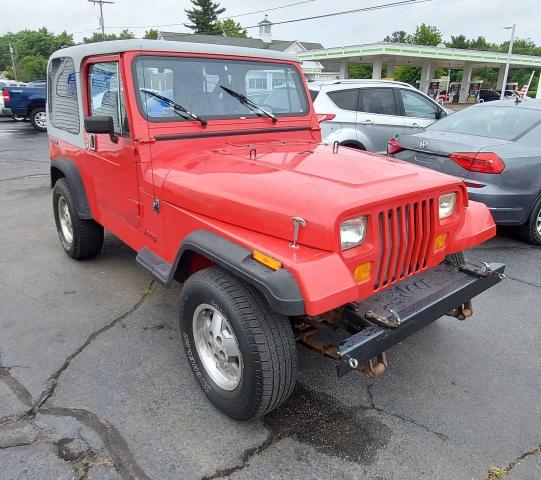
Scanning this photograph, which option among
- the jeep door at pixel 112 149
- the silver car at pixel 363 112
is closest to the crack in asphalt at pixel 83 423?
the jeep door at pixel 112 149

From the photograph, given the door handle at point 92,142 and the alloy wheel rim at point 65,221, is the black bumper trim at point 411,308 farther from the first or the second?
the alloy wheel rim at point 65,221

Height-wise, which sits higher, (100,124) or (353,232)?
(100,124)

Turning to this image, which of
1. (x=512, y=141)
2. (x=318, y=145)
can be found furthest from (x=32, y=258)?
(x=512, y=141)

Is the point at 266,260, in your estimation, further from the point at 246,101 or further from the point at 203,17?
the point at 203,17

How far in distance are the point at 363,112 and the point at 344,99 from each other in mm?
399

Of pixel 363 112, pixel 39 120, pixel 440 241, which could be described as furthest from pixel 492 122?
pixel 39 120

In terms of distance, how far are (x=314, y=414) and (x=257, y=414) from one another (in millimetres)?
442

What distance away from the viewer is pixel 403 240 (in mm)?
2387

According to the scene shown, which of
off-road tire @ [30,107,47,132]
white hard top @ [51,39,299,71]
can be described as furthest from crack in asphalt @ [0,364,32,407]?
off-road tire @ [30,107,47,132]

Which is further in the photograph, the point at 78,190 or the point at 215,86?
the point at 78,190

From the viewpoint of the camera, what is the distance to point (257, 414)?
7.79 feet

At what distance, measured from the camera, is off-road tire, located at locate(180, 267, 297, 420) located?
220cm

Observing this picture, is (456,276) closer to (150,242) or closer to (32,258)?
(150,242)

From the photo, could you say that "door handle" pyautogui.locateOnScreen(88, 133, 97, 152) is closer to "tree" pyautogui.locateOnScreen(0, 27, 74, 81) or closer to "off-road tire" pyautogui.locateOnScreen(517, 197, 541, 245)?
"off-road tire" pyautogui.locateOnScreen(517, 197, 541, 245)
